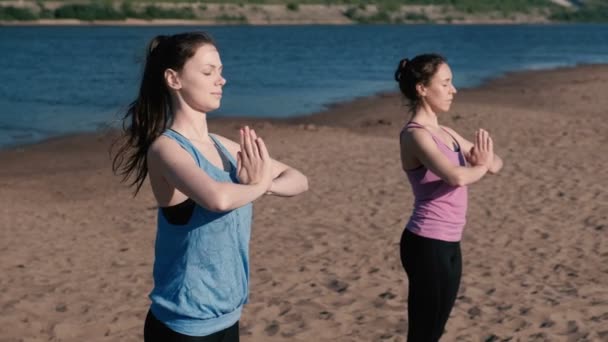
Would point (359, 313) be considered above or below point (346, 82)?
above

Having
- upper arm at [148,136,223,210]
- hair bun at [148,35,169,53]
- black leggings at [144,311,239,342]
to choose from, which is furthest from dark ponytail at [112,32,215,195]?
black leggings at [144,311,239,342]

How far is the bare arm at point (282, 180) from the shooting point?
3.04 metres

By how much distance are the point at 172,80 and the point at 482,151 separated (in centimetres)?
179

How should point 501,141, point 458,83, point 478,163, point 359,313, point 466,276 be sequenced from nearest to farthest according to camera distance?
point 478,163 < point 359,313 < point 466,276 < point 501,141 < point 458,83

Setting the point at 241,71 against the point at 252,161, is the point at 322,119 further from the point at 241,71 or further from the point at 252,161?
the point at 252,161

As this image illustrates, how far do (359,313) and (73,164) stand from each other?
10.6m

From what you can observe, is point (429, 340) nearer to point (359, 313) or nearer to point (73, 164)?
point (359, 313)

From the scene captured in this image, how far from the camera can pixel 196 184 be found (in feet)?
8.77

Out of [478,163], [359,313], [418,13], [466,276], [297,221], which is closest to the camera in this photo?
[478,163]

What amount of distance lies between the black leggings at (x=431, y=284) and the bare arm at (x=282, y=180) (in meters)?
1.20

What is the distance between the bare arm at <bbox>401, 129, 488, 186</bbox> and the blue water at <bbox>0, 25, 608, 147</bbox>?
56.5 inches

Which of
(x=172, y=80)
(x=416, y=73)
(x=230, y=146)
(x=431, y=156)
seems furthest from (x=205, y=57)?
(x=416, y=73)

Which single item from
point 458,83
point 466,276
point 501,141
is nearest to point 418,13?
point 458,83

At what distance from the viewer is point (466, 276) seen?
7863mm
